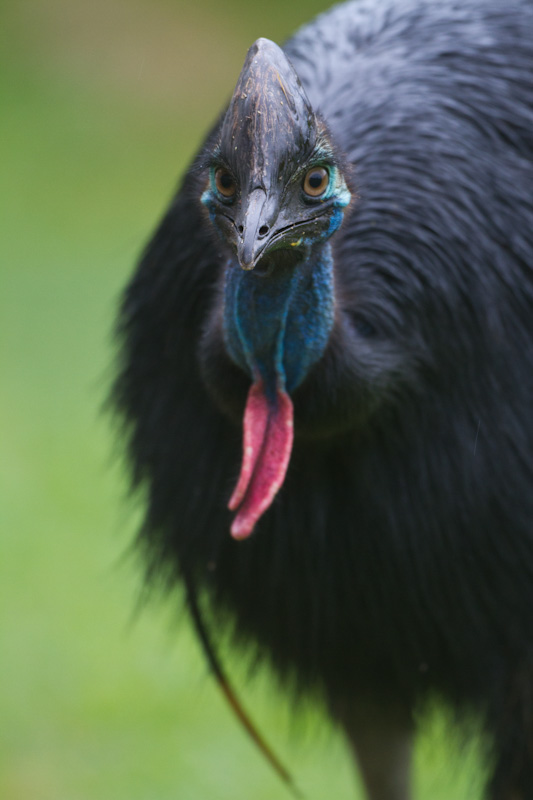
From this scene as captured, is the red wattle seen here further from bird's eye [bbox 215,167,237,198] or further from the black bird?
→ bird's eye [bbox 215,167,237,198]

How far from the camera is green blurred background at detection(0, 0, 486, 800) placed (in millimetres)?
2998

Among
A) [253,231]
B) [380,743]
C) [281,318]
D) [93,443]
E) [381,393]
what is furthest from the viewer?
[93,443]

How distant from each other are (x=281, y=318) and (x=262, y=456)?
0.54ft

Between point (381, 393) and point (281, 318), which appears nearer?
point (281, 318)

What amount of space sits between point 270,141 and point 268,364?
298 millimetres

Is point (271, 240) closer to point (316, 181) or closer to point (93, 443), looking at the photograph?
point (316, 181)

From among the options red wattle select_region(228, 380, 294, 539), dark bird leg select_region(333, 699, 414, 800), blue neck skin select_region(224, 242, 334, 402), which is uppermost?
blue neck skin select_region(224, 242, 334, 402)

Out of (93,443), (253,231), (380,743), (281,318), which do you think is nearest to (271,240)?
(253,231)

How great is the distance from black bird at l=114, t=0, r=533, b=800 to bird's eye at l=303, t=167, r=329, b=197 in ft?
0.25

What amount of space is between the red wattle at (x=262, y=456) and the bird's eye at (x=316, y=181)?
258 mm

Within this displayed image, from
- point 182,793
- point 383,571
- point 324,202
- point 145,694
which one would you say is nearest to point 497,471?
point 383,571

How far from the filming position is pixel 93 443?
4293mm

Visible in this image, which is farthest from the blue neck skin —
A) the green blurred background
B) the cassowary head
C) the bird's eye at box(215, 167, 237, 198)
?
the green blurred background

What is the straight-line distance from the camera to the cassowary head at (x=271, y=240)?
4.70ft
